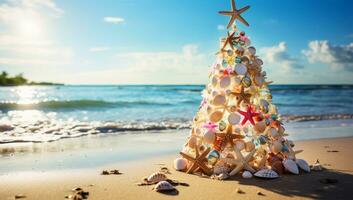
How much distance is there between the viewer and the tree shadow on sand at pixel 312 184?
204 inches

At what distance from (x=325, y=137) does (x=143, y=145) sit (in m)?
5.54

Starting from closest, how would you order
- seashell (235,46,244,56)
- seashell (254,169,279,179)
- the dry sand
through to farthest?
the dry sand
seashell (254,169,279,179)
seashell (235,46,244,56)

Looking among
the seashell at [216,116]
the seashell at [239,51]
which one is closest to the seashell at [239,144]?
the seashell at [216,116]

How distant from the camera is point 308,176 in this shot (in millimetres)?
6203

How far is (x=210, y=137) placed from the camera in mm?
6121

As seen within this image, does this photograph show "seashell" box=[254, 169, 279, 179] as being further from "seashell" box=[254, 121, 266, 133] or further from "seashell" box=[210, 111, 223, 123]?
"seashell" box=[210, 111, 223, 123]

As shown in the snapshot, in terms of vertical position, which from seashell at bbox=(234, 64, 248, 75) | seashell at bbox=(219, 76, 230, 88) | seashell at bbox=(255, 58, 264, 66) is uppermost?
seashell at bbox=(255, 58, 264, 66)

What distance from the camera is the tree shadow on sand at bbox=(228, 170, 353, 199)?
5.19m

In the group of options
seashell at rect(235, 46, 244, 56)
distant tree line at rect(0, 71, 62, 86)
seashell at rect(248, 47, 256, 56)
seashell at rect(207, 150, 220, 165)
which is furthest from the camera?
distant tree line at rect(0, 71, 62, 86)

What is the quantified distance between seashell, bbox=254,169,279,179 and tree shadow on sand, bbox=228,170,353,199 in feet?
0.21

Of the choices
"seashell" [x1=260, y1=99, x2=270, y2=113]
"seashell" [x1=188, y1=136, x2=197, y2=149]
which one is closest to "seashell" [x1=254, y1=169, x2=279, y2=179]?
"seashell" [x1=260, y1=99, x2=270, y2=113]

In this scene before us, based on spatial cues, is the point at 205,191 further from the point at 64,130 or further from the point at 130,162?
the point at 64,130

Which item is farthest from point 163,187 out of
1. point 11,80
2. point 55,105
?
point 11,80

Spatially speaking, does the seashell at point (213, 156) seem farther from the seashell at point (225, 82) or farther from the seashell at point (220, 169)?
the seashell at point (225, 82)
